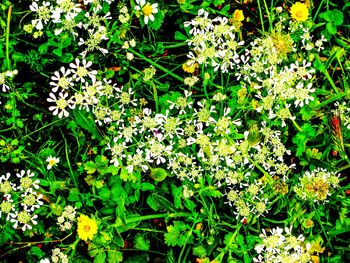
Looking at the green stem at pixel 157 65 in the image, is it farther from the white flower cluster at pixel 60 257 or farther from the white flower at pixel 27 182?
the white flower cluster at pixel 60 257

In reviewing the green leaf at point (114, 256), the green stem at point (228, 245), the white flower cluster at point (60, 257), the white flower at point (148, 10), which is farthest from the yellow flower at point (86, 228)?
the white flower at point (148, 10)

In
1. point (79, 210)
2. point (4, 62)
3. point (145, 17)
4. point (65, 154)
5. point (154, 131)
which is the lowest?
point (79, 210)

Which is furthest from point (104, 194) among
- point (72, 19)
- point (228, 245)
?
point (72, 19)

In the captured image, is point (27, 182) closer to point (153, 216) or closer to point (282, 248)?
point (153, 216)

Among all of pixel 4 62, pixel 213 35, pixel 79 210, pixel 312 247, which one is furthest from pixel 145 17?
pixel 312 247

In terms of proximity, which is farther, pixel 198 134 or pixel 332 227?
pixel 332 227

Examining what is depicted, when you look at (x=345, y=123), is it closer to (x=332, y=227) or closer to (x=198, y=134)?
(x=332, y=227)

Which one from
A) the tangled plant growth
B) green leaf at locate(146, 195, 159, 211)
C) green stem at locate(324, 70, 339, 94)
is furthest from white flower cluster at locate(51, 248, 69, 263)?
green stem at locate(324, 70, 339, 94)
